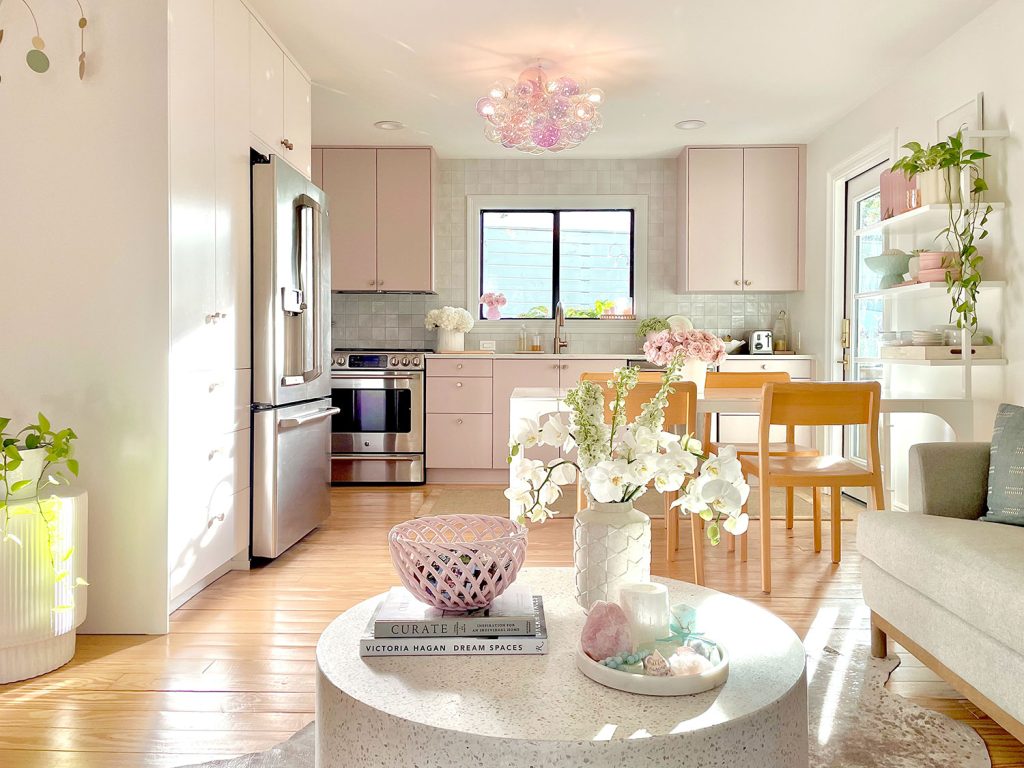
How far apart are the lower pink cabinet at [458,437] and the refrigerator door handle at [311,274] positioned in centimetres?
168

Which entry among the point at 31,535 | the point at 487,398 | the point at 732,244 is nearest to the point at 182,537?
the point at 31,535

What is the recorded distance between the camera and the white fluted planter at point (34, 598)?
2.12 metres

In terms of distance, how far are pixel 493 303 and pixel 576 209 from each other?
0.96m

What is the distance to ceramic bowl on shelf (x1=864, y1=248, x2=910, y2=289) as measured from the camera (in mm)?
3867

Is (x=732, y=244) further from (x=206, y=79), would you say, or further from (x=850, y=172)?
(x=206, y=79)

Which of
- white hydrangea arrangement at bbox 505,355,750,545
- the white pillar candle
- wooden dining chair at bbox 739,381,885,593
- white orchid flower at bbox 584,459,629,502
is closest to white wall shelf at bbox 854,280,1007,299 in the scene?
wooden dining chair at bbox 739,381,885,593

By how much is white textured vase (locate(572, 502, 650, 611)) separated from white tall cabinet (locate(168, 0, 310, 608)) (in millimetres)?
1709

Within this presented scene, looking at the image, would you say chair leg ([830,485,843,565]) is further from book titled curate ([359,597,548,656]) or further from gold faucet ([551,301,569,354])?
gold faucet ([551,301,569,354])

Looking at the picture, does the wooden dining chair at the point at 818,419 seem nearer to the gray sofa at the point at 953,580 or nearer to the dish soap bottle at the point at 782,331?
the gray sofa at the point at 953,580

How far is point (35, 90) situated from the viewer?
2.49 m

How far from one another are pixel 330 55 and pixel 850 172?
3.15m

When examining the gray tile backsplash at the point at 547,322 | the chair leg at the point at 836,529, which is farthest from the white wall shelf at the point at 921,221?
the gray tile backsplash at the point at 547,322

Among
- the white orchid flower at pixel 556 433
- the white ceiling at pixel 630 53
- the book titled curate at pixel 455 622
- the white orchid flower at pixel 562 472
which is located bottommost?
the book titled curate at pixel 455 622

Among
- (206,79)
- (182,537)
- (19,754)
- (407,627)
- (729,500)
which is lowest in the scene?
(19,754)
